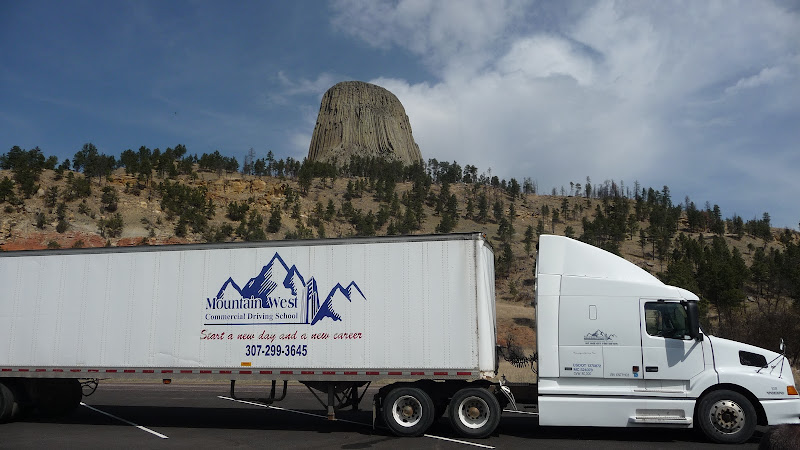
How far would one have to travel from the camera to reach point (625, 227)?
3157 inches

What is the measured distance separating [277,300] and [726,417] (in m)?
8.96

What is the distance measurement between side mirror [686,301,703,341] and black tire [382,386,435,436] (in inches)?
203

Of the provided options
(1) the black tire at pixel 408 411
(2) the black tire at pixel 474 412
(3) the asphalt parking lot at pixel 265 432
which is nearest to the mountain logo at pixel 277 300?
(1) the black tire at pixel 408 411

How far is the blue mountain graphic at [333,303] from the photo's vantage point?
1195 centimetres

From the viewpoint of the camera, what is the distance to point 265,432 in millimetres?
12594

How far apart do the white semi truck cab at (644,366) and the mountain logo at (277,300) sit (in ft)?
13.4

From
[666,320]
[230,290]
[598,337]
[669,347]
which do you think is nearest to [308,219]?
[230,290]

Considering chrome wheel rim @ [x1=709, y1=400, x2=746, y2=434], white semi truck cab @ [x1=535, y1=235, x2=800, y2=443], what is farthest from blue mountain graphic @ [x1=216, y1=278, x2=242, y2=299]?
chrome wheel rim @ [x1=709, y1=400, x2=746, y2=434]

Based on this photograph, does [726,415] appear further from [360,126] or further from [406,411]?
[360,126]

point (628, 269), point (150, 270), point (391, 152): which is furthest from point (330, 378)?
point (391, 152)

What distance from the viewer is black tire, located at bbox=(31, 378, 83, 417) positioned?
45.3 ft

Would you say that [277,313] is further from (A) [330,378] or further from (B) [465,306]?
(B) [465,306]

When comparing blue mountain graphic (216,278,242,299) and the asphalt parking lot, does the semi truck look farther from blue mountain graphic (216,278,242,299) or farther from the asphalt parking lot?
the asphalt parking lot

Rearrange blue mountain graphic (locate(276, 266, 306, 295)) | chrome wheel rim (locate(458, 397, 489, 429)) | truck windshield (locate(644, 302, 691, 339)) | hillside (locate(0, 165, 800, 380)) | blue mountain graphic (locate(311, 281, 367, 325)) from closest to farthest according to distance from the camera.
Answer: truck windshield (locate(644, 302, 691, 339))
chrome wheel rim (locate(458, 397, 489, 429))
blue mountain graphic (locate(311, 281, 367, 325))
blue mountain graphic (locate(276, 266, 306, 295))
hillside (locate(0, 165, 800, 380))
